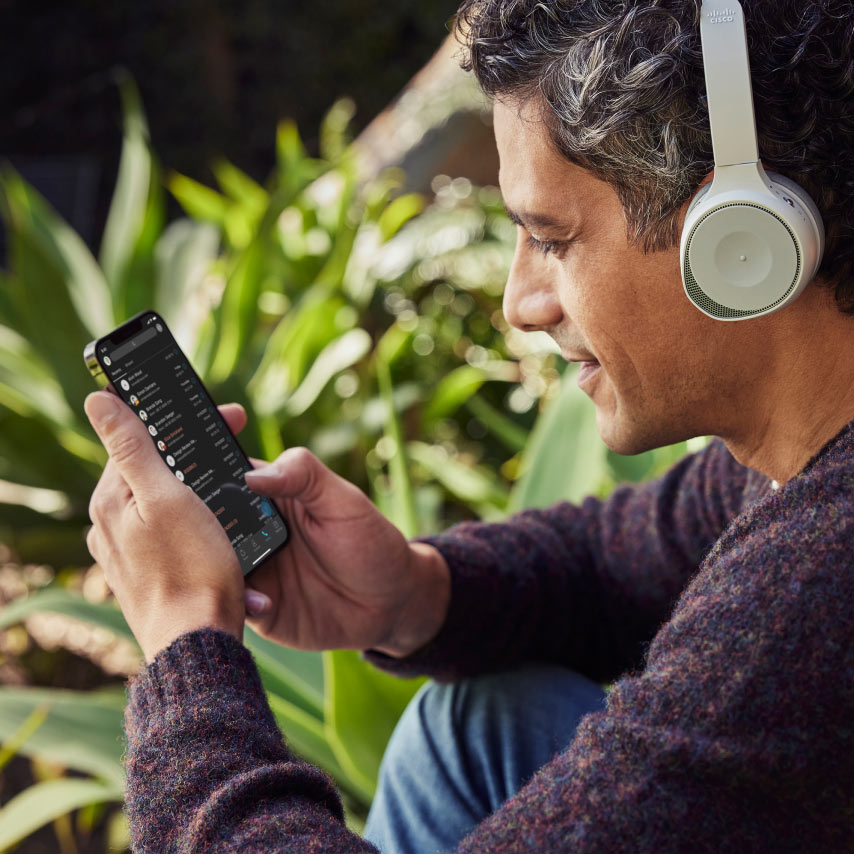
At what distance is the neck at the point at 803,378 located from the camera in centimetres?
60

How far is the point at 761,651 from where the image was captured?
1.59 ft

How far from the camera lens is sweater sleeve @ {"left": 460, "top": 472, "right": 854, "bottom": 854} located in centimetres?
48

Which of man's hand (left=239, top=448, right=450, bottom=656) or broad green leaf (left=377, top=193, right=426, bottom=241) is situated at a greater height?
broad green leaf (left=377, top=193, right=426, bottom=241)

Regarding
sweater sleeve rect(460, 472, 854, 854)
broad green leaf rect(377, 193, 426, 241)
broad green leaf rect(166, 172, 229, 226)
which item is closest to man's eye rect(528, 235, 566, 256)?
sweater sleeve rect(460, 472, 854, 854)

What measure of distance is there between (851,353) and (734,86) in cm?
18

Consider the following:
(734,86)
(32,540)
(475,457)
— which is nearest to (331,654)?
(734,86)

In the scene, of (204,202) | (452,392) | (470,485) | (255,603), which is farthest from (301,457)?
(204,202)

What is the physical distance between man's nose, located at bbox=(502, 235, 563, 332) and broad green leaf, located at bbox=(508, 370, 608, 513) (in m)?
0.48

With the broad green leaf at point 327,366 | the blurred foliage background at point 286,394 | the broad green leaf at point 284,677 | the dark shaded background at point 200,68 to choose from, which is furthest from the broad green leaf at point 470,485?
the dark shaded background at point 200,68

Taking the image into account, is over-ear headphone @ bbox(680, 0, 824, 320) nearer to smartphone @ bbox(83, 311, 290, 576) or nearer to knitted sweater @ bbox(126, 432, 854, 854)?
knitted sweater @ bbox(126, 432, 854, 854)

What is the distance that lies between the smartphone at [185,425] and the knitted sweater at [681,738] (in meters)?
0.17

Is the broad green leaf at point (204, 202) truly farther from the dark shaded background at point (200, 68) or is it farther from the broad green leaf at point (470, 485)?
the dark shaded background at point (200, 68)

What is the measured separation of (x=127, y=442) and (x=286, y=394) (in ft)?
3.58

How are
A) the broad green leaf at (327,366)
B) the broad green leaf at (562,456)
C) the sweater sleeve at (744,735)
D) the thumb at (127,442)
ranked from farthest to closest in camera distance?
1. the broad green leaf at (327,366)
2. the broad green leaf at (562,456)
3. the thumb at (127,442)
4. the sweater sleeve at (744,735)
